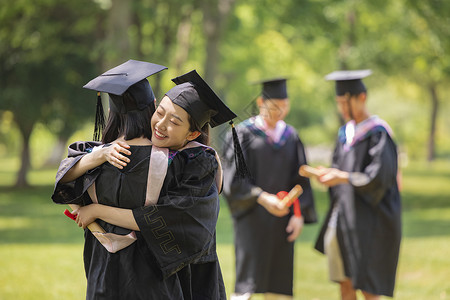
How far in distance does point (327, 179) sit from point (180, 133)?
9.64 ft

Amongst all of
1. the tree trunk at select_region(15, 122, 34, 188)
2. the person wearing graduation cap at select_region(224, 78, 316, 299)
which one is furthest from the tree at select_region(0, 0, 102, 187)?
the person wearing graduation cap at select_region(224, 78, 316, 299)

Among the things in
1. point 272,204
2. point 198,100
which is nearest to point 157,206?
point 198,100

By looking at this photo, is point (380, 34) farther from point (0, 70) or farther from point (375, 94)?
point (375, 94)

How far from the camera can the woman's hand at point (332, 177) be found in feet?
19.8

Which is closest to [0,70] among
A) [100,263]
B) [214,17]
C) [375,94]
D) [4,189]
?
[4,189]

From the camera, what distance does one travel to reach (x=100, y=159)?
3.23 m

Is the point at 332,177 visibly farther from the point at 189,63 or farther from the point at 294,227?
Result: the point at 189,63

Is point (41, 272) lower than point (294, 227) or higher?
lower

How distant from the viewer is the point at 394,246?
242 inches

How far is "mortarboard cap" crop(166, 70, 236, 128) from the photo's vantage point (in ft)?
11.0

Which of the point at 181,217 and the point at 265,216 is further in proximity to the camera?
the point at 265,216

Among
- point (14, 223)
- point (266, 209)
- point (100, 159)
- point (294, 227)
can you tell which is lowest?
point (14, 223)

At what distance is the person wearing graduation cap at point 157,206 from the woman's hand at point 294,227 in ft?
9.52

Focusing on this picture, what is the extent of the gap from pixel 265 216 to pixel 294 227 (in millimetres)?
283
